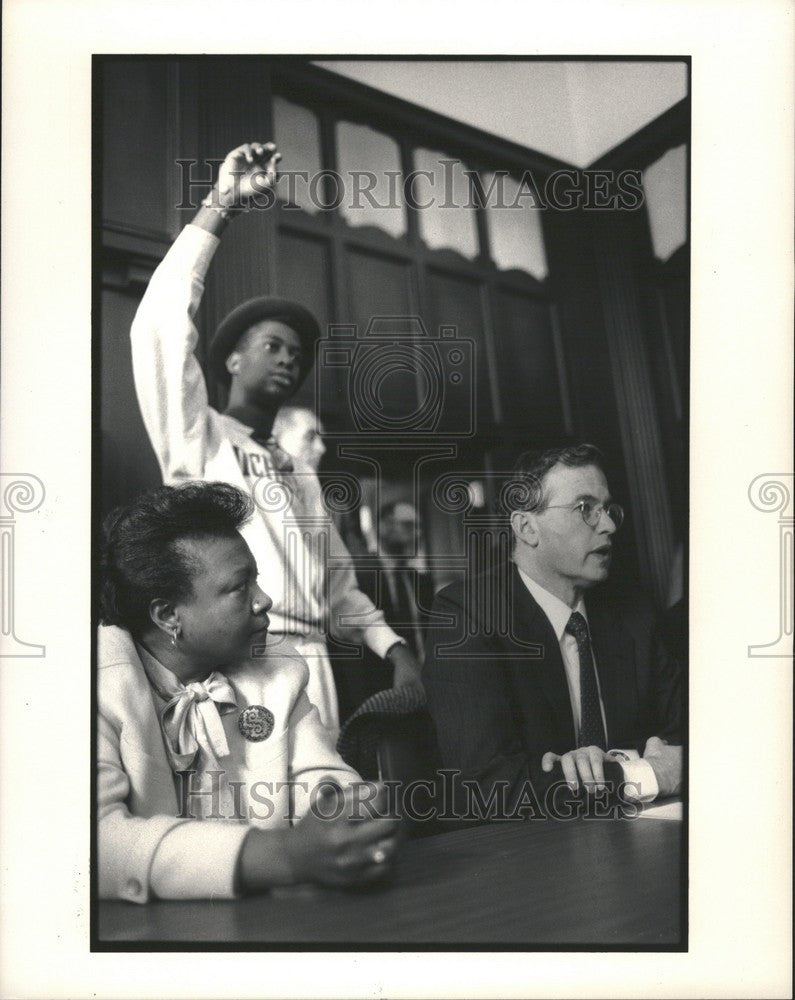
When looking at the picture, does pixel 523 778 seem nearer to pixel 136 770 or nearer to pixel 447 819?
pixel 447 819

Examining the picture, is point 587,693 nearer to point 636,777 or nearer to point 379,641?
point 636,777

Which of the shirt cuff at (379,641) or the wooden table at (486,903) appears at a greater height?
the shirt cuff at (379,641)

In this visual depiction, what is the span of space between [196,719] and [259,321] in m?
0.79

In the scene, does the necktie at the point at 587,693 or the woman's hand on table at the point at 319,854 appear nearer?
the woman's hand on table at the point at 319,854

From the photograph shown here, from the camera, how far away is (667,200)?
215cm

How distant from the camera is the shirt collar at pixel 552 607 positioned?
6.93 feet

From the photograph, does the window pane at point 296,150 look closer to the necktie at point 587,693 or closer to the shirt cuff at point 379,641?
the shirt cuff at point 379,641

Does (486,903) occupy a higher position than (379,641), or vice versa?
(379,641)

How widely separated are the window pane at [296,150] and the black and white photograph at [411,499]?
10mm

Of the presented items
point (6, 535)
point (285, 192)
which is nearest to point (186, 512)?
point (6, 535)

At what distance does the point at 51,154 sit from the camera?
2119 mm

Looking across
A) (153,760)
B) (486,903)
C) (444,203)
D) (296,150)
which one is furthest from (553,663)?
(296,150)

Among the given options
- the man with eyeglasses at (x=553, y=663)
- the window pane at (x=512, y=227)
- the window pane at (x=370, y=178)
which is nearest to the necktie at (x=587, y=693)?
the man with eyeglasses at (x=553, y=663)

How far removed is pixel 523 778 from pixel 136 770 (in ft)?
2.49
